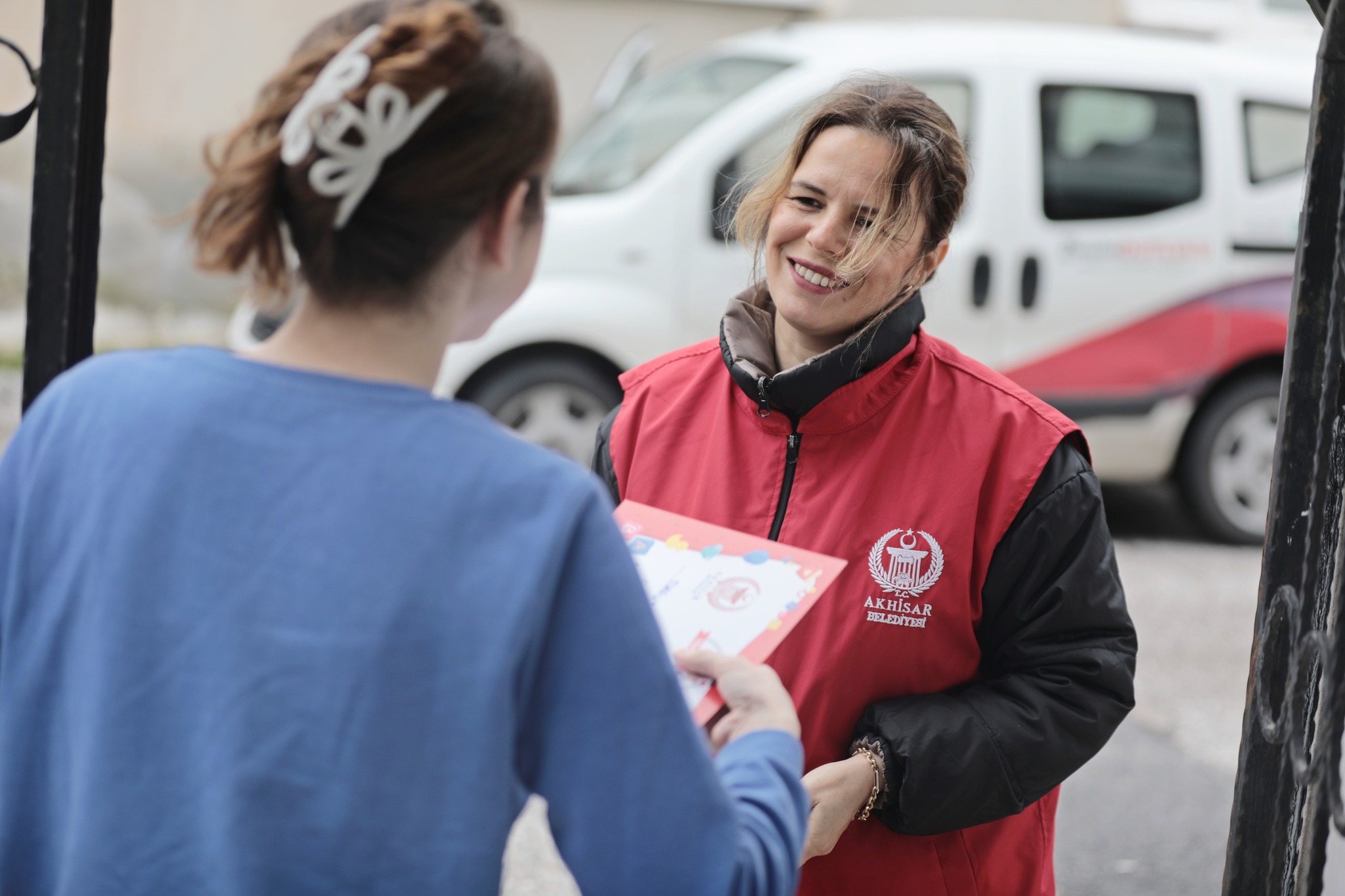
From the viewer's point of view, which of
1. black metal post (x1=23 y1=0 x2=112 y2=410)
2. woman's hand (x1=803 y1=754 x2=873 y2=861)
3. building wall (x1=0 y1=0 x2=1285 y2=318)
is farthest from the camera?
building wall (x1=0 y1=0 x2=1285 y2=318)

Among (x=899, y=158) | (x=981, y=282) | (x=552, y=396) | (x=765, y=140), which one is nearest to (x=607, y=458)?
(x=899, y=158)

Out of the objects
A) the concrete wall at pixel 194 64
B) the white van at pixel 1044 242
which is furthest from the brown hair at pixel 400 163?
the concrete wall at pixel 194 64

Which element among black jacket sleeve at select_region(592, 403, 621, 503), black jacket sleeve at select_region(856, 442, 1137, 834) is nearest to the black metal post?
black jacket sleeve at select_region(592, 403, 621, 503)

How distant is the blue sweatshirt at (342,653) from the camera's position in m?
1.03

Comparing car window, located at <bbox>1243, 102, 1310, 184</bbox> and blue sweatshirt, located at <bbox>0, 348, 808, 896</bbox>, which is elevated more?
car window, located at <bbox>1243, 102, 1310, 184</bbox>

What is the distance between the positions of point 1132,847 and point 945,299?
2886 millimetres

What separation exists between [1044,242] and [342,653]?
5.68 m

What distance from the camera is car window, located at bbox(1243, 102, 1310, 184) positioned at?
653 centimetres

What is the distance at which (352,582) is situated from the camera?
1.04 m

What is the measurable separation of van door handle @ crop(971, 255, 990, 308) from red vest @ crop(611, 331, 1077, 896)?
443cm

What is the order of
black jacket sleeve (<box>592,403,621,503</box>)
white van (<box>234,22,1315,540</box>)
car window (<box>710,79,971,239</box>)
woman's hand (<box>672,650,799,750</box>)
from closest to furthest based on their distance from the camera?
1. woman's hand (<box>672,650,799,750</box>)
2. black jacket sleeve (<box>592,403,621,503</box>)
3. car window (<box>710,79,971,239</box>)
4. white van (<box>234,22,1315,540</box>)

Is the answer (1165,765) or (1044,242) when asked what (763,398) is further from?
(1044,242)

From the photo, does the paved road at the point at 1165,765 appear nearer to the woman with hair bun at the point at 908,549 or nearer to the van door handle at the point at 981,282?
the van door handle at the point at 981,282

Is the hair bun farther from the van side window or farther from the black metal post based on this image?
the van side window
